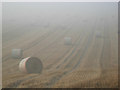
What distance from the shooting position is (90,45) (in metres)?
25.5

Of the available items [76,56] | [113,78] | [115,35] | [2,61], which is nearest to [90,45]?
[76,56]

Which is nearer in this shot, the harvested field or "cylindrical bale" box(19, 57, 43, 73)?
the harvested field

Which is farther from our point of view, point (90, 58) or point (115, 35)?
point (115, 35)

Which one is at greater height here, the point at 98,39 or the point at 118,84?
the point at 98,39

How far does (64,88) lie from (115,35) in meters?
23.4

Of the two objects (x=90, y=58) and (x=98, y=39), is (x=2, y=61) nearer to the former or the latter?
(x=90, y=58)

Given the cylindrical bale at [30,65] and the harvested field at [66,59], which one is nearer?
the harvested field at [66,59]

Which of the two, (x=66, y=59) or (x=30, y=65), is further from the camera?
(x=66, y=59)

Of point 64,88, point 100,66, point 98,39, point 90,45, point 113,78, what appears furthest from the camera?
point 98,39

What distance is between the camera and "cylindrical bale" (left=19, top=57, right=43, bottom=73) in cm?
1362

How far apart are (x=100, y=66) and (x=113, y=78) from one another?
431cm

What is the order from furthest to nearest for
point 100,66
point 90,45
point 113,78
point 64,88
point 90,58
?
Result: point 90,45 < point 90,58 < point 100,66 < point 113,78 < point 64,88

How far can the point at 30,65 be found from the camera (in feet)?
45.4

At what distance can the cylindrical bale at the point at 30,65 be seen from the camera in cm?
1362
